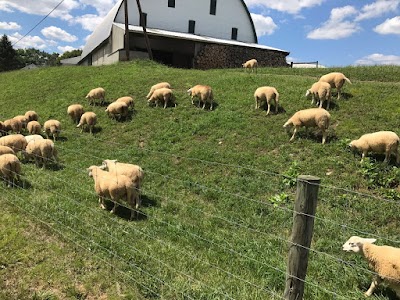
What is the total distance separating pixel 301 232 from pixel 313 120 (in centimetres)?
752

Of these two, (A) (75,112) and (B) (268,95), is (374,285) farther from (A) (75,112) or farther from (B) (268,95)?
(A) (75,112)

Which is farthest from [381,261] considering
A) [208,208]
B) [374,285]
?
[208,208]

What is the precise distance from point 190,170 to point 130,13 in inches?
1255

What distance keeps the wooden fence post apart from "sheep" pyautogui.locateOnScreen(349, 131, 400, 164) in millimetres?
6203

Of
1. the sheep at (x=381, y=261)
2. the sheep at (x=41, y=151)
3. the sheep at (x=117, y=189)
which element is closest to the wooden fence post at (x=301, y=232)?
the sheep at (x=381, y=261)

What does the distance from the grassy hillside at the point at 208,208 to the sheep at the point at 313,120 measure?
16.0 inches

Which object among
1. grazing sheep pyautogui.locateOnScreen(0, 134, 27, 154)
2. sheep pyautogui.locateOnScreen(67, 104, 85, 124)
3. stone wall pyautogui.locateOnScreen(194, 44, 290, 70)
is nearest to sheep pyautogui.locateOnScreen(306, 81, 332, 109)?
sheep pyautogui.locateOnScreen(67, 104, 85, 124)

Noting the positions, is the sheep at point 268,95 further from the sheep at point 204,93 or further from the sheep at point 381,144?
the sheep at point 381,144

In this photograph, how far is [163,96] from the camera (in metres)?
14.9

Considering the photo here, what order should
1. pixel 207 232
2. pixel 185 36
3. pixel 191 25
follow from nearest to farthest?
pixel 207 232
pixel 185 36
pixel 191 25

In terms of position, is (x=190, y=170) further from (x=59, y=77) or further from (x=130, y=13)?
(x=130, y=13)

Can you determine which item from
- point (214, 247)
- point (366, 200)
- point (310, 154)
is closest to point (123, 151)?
point (310, 154)

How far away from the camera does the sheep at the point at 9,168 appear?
29.2 ft

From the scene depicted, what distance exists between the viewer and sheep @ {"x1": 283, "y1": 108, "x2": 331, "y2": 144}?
10.3 m
